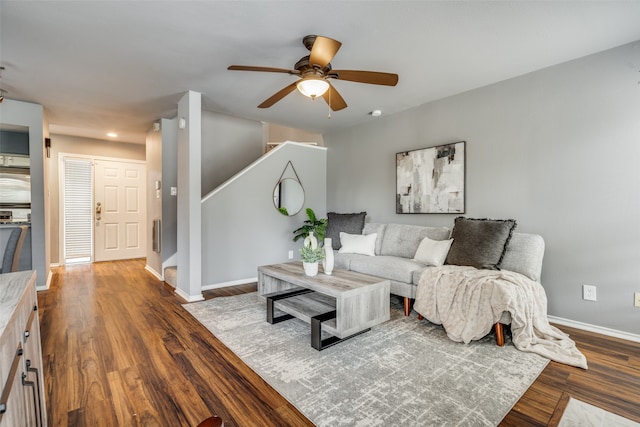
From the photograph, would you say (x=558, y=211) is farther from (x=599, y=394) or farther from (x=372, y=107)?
(x=372, y=107)

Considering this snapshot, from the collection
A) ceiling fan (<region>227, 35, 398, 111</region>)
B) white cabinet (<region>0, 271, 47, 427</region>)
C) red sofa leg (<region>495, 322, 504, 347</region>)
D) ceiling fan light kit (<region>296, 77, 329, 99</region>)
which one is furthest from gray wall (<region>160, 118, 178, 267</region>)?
red sofa leg (<region>495, 322, 504, 347</region>)

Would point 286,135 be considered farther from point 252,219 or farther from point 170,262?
point 170,262

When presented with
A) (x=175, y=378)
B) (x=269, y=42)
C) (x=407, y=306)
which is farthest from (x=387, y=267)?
(x=269, y=42)

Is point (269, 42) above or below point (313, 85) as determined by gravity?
above

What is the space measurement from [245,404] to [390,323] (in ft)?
5.39

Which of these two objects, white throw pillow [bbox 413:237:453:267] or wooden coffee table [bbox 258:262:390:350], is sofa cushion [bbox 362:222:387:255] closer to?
white throw pillow [bbox 413:237:453:267]

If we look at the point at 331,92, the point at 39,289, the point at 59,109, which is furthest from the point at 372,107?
the point at 39,289

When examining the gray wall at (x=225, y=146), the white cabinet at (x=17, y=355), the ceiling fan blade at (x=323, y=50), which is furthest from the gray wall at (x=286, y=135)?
the white cabinet at (x=17, y=355)

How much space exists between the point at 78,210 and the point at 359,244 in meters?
5.49

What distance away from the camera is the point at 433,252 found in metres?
3.30

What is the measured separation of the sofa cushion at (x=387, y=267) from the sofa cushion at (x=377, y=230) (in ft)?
1.33

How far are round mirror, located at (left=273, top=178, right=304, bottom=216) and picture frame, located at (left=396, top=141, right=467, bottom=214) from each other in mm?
1710

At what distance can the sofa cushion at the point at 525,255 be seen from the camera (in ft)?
9.09

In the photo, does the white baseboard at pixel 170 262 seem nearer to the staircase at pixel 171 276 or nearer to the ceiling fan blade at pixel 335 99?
the staircase at pixel 171 276
